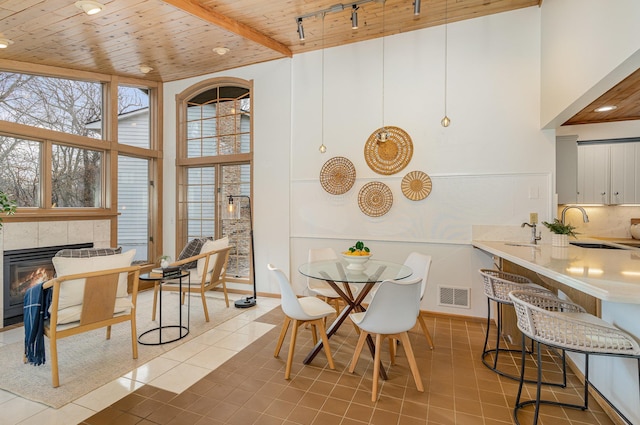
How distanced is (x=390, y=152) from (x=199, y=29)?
8.79 feet

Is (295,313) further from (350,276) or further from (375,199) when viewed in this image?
(375,199)

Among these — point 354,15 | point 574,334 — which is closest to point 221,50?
point 354,15

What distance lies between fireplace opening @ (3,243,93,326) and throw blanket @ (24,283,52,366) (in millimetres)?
1481

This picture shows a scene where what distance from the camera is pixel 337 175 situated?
14.4 ft

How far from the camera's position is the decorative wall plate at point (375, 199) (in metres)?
4.14

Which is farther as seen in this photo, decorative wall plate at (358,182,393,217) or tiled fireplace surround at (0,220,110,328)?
decorative wall plate at (358,182,393,217)

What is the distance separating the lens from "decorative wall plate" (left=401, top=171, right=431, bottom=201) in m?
3.96

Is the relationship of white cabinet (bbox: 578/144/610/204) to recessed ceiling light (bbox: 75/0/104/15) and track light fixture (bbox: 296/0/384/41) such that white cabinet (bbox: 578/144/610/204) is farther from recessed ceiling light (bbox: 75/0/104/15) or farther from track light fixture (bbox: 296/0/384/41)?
recessed ceiling light (bbox: 75/0/104/15)

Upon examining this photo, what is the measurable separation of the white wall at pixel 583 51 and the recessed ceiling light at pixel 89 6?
4102 mm

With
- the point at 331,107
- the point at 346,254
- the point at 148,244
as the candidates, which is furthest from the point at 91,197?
the point at 346,254

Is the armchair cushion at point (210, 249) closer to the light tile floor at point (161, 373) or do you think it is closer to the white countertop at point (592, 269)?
the light tile floor at point (161, 373)

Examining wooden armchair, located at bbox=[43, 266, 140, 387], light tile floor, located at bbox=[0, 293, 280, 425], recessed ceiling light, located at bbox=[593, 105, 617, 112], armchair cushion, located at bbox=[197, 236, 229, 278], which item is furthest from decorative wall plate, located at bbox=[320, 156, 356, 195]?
recessed ceiling light, located at bbox=[593, 105, 617, 112]

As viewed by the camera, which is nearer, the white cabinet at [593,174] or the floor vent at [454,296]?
the floor vent at [454,296]

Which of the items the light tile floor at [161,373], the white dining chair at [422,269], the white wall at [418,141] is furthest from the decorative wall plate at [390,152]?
the light tile floor at [161,373]
